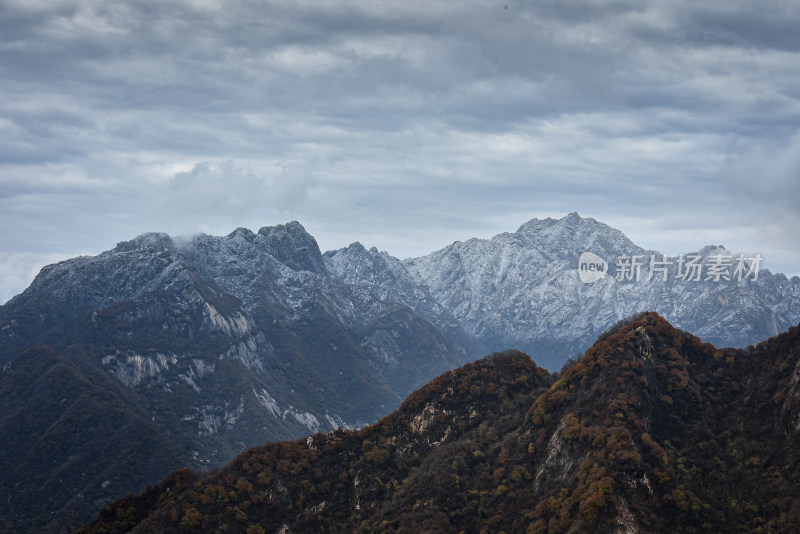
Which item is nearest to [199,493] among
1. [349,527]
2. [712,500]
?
[349,527]

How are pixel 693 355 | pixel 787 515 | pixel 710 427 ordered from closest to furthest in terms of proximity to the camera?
1. pixel 787 515
2. pixel 710 427
3. pixel 693 355

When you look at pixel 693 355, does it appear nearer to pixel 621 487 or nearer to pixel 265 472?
pixel 621 487

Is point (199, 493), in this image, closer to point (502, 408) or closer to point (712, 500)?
point (502, 408)

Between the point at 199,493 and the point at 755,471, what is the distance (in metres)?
133

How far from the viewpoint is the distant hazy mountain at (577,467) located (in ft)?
453

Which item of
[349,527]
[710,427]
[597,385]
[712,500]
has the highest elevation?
[597,385]

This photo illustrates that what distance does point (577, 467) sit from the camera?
150875 millimetres

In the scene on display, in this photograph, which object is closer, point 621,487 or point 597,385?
point 621,487

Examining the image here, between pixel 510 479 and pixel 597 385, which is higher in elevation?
pixel 597 385

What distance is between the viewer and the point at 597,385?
170m

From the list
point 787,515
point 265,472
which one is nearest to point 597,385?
point 787,515

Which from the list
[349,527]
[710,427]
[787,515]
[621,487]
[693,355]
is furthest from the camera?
[693,355]

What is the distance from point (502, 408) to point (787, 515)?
81785 mm

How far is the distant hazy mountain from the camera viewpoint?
5433 inches
